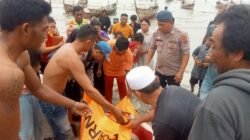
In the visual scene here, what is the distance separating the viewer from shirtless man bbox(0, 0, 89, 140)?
89.4 inches

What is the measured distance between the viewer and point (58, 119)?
4.36 meters

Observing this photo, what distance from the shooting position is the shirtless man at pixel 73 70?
400 centimetres

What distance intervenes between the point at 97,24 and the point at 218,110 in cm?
548

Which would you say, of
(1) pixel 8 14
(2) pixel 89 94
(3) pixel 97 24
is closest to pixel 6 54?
(1) pixel 8 14

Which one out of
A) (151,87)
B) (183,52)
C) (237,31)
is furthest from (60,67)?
(237,31)

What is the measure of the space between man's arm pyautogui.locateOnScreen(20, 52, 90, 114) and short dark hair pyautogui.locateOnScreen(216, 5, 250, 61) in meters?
1.85

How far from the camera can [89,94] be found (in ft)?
13.3

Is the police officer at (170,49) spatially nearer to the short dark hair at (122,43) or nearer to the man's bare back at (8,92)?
the short dark hair at (122,43)

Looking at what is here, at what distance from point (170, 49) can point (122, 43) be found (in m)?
0.83

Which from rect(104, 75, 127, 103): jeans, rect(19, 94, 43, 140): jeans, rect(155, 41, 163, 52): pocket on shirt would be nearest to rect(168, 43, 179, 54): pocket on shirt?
rect(155, 41, 163, 52): pocket on shirt

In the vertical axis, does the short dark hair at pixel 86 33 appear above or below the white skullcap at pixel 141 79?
above

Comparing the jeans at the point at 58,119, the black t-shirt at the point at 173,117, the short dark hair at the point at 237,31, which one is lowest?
the jeans at the point at 58,119

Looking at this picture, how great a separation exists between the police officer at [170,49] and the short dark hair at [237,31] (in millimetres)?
3751

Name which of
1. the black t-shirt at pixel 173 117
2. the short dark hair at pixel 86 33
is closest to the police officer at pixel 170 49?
the short dark hair at pixel 86 33
